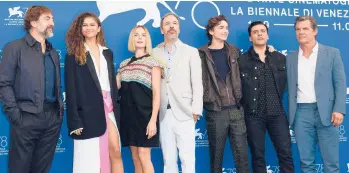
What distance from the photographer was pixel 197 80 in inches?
161

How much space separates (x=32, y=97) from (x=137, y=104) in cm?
93

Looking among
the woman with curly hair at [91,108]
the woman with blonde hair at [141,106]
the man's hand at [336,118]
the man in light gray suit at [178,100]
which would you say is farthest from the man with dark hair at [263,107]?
the woman with curly hair at [91,108]

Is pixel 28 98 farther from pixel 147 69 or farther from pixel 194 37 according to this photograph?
pixel 194 37

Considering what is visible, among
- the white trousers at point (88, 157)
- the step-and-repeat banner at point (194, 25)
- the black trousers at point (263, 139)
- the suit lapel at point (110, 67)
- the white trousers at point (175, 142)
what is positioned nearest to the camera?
the white trousers at point (88, 157)

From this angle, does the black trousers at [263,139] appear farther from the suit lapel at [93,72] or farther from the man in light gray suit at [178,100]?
the suit lapel at [93,72]

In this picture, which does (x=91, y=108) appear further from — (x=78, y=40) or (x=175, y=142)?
(x=175, y=142)

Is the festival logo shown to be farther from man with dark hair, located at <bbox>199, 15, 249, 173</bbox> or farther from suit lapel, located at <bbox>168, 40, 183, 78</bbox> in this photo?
suit lapel, located at <bbox>168, 40, 183, 78</bbox>

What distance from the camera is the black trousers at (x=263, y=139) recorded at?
4328 mm

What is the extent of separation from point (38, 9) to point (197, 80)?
64.6 inches

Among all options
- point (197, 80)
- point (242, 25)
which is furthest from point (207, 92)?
point (242, 25)

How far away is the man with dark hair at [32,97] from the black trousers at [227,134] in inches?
60.2

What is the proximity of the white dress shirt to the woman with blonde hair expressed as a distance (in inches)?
60.7

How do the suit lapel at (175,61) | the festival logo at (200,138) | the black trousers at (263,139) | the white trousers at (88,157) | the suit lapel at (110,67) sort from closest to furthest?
1. the white trousers at (88,157)
2. the suit lapel at (110,67)
3. the suit lapel at (175,61)
4. the black trousers at (263,139)
5. the festival logo at (200,138)

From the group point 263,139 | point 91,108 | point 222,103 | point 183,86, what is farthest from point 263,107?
point 91,108
